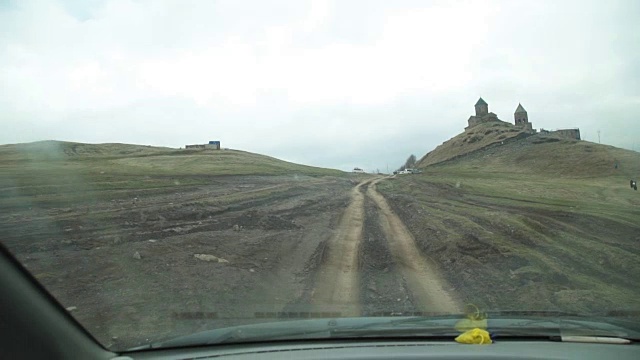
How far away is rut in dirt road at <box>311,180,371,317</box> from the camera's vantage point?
7555mm

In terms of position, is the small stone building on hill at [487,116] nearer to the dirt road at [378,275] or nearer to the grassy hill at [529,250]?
the grassy hill at [529,250]

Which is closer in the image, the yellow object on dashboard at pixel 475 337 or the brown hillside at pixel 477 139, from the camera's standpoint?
the yellow object on dashboard at pixel 475 337

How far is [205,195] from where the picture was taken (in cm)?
2220

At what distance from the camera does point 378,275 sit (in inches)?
382

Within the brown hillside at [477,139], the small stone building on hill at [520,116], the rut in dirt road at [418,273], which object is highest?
the small stone building on hill at [520,116]

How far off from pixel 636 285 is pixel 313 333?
6.95m

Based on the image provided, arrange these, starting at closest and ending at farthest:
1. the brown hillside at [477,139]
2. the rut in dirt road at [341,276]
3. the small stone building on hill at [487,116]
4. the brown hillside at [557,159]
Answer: the rut in dirt road at [341,276]
the brown hillside at [557,159]
the brown hillside at [477,139]
the small stone building on hill at [487,116]

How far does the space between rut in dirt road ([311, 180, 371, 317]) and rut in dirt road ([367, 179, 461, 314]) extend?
34.1 inches

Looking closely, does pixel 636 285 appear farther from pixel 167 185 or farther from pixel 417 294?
pixel 167 185

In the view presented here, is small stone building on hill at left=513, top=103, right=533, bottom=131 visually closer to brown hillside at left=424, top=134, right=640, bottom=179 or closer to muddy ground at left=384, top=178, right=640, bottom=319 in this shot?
brown hillside at left=424, top=134, right=640, bottom=179

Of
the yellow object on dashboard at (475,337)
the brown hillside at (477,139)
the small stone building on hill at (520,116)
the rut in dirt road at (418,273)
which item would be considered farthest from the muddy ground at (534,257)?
the small stone building on hill at (520,116)

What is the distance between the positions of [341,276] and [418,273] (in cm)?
149

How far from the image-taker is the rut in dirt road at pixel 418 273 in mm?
7766

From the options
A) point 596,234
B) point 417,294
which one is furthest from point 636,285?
point 596,234
